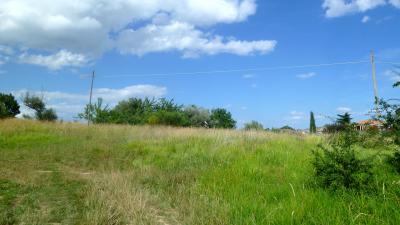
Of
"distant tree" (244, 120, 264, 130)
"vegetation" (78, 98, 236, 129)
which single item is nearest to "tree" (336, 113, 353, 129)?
"distant tree" (244, 120, 264, 130)

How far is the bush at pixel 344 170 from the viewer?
6.56 meters

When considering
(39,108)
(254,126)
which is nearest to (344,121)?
(254,126)

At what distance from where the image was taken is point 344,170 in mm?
6781

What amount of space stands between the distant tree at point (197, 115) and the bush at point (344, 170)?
143 feet

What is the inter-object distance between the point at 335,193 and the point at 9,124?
896 inches

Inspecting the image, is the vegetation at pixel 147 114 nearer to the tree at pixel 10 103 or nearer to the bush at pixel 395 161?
the tree at pixel 10 103

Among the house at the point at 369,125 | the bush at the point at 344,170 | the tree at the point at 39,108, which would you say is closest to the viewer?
the bush at the point at 344,170

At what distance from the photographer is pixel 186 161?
11.5m

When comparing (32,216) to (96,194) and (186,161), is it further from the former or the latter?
(186,161)

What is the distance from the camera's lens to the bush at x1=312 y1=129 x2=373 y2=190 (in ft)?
21.5

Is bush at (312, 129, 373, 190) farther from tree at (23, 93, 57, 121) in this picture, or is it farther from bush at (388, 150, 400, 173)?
tree at (23, 93, 57, 121)

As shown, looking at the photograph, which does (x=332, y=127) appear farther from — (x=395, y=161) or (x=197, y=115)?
(x=197, y=115)

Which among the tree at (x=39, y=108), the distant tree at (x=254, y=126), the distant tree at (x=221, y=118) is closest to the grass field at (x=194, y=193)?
the distant tree at (x=254, y=126)

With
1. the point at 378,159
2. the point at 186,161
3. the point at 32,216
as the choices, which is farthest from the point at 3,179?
the point at 378,159
